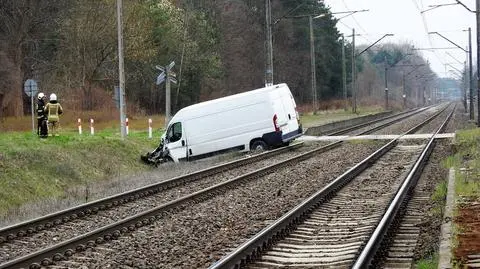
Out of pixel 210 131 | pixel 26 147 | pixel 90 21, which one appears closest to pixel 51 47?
pixel 90 21

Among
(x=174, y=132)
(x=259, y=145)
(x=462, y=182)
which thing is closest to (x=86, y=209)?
(x=462, y=182)

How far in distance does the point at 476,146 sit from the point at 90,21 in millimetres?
33157

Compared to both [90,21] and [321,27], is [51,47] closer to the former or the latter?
[90,21]

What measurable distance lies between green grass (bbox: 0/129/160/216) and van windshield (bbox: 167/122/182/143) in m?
1.38

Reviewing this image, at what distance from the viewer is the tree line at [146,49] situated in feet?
147

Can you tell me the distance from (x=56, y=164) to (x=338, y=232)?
39.3 ft

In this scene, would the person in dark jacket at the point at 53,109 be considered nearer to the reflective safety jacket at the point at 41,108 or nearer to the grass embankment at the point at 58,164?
the reflective safety jacket at the point at 41,108

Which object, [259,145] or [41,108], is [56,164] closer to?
[41,108]

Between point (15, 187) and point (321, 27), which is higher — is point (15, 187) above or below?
below

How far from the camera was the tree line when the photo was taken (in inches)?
1768

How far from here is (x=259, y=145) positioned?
1069 inches

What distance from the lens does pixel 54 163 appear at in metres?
20.5

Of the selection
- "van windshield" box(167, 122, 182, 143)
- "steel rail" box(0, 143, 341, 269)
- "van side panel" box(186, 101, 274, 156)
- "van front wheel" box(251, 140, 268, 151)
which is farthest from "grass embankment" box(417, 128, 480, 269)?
"van windshield" box(167, 122, 182, 143)

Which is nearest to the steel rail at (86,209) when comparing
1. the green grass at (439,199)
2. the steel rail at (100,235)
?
the steel rail at (100,235)
